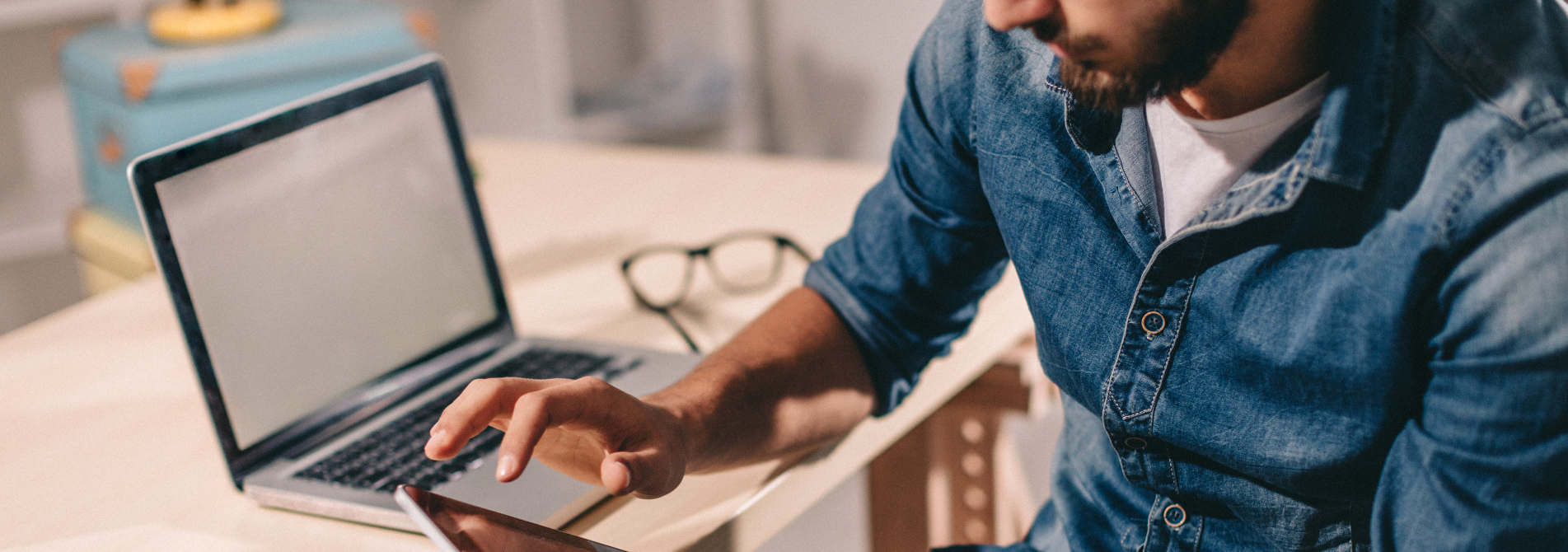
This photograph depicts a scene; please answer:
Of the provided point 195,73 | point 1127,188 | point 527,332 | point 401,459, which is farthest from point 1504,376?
point 195,73

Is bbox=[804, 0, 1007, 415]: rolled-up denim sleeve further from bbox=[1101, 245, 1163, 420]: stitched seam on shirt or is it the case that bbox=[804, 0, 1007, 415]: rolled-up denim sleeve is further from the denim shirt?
bbox=[1101, 245, 1163, 420]: stitched seam on shirt

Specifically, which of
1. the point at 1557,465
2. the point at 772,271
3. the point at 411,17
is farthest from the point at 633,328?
the point at 411,17

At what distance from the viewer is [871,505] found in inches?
43.3

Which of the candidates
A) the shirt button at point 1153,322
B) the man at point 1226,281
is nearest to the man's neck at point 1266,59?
the man at point 1226,281

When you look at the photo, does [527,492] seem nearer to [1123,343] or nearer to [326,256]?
[326,256]

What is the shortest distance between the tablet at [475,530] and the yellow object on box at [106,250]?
94cm

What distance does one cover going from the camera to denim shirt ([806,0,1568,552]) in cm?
50

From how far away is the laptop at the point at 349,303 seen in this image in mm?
678

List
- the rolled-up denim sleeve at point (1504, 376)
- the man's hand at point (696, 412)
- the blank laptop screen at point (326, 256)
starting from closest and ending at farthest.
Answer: the rolled-up denim sleeve at point (1504, 376)
the man's hand at point (696, 412)
the blank laptop screen at point (326, 256)

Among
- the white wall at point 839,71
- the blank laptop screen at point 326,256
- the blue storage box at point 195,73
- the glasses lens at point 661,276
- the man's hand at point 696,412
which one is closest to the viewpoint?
the man's hand at point 696,412

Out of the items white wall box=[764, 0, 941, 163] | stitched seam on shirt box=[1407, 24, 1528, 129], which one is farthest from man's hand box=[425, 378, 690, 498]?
white wall box=[764, 0, 941, 163]

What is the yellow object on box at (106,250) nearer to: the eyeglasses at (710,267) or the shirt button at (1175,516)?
the eyeglasses at (710,267)

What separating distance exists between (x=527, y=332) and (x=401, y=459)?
0.27 meters

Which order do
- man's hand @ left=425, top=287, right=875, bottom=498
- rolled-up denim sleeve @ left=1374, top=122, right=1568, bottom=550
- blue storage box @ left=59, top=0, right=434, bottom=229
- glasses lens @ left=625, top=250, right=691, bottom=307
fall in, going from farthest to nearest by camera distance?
blue storage box @ left=59, top=0, right=434, bottom=229 → glasses lens @ left=625, top=250, right=691, bottom=307 → man's hand @ left=425, top=287, right=875, bottom=498 → rolled-up denim sleeve @ left=1374, top=122, right=1568, bottom=550
